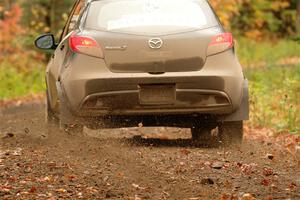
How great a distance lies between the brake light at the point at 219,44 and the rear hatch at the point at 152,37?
0.06 metres

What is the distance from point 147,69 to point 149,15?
71 centimetres

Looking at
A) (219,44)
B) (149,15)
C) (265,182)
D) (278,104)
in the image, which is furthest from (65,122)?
(278,104)

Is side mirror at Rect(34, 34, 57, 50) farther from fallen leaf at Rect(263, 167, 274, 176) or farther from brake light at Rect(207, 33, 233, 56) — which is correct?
fallen leaf at Rect(263, 167, 274, 176)

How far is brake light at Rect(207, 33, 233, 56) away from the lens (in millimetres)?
8836

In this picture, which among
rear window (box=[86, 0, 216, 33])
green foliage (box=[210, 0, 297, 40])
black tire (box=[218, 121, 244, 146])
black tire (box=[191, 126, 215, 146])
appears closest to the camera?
rear window (box=[86, 0, 216, 33])

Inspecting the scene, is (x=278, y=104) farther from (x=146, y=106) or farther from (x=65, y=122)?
(x=65, y=122)

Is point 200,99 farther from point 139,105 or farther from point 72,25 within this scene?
point 72,25

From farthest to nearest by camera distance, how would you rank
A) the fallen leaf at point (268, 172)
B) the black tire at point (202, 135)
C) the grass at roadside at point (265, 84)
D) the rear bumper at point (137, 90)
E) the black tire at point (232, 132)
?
the grass at roadside at point (265, 84)
the black tire at point (202, 135)
the black tire at point (232, 132)
the rear bumper at point (137, 90)
the fallen leaf at point (268, 172)

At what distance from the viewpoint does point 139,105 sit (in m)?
8.69

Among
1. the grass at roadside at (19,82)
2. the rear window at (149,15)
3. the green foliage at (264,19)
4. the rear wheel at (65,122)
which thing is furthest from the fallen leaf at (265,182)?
the green foliage at (264,19)

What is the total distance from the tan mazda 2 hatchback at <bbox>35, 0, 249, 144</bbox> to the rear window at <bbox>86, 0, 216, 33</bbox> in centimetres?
1

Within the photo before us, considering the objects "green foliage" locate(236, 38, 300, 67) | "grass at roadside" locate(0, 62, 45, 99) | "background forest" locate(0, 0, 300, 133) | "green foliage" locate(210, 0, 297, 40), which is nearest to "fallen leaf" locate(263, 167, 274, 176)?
"background forest" locate(0, 0, 300, 133)

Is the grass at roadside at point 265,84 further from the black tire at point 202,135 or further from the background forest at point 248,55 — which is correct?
the black tire at point 202,135

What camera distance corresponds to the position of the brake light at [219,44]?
884 centimetres
